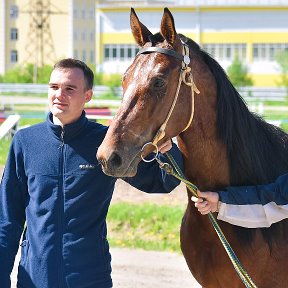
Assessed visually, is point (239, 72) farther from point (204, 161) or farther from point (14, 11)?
point (204, 161)

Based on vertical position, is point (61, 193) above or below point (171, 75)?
below

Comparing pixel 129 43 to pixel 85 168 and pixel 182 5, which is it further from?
pixel 85 168

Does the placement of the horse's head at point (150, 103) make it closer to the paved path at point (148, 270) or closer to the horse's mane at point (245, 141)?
the horse's mane at point (245, 141)

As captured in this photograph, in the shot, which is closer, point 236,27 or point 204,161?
point 204,161

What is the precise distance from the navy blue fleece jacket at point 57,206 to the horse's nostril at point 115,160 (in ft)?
1.79

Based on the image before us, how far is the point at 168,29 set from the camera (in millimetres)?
4012

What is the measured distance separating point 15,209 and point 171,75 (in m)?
1.11

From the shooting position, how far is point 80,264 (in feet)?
13.8

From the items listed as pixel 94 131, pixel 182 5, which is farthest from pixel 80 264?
pixel 182 5

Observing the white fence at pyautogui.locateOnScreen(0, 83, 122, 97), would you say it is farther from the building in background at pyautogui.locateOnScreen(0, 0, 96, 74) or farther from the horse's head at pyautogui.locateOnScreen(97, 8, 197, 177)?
the horse's head at pyautogui.locateOnScreen(97, 8, 197, 177)

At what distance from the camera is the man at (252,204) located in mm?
4191

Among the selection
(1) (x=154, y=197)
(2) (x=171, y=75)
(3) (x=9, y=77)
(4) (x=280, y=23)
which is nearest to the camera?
(2) (x=171, y=75)

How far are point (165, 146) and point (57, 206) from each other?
63 cm

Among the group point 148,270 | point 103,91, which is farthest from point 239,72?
point 148,270
